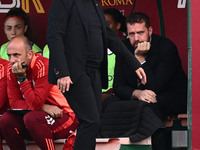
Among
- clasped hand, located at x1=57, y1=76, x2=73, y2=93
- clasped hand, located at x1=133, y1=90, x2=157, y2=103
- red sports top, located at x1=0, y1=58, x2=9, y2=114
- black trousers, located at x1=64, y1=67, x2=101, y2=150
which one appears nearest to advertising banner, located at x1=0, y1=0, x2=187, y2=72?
clasped hand, located at x1=133, y1=90, x2=157, y2=103

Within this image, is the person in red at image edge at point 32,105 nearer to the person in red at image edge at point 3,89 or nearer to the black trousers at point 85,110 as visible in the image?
the person in red at image edge at point 3,89

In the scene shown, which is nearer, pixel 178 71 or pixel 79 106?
pixel 79 106

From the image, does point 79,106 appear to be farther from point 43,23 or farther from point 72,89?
point 43,23

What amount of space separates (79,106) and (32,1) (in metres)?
3.22

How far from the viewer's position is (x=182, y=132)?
19.8ft

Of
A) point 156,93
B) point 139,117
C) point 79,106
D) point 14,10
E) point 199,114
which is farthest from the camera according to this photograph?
point 14,10

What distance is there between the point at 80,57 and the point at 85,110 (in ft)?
1.17

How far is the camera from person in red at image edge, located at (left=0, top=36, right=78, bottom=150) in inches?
205

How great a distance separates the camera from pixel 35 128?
5.19m

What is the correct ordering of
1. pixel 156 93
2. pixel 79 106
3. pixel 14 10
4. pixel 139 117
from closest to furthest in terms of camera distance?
1. pixel 79 106
2. pixel 139 117
3. pixel 156 93
4. pixel 14 10

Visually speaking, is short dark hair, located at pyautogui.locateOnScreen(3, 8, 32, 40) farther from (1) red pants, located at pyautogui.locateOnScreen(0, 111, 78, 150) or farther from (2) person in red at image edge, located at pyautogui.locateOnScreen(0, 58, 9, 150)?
(1) red pants, located at pyautogui.locateOnScreen(0, 111, 78, 150)

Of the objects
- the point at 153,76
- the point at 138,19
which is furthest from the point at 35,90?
the point at 138,19

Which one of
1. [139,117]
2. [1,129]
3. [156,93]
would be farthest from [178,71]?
[1,129]

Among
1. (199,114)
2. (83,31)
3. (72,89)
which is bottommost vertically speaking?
(199,114)
